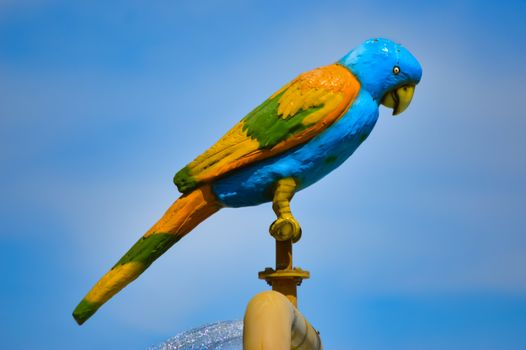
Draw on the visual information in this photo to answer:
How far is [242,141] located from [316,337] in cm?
122

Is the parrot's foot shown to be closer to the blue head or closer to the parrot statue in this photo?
the parrot statue

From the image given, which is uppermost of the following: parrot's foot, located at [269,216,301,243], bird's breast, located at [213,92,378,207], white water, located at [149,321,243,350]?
bird's breast, located at [213,92,378,207]

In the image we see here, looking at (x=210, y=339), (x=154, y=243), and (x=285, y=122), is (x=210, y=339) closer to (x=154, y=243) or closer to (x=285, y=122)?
(x=154, y=243)

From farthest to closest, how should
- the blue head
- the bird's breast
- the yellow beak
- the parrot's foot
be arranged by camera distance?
the yellow beak → the blue head → the bird's breast → the parrot's foot

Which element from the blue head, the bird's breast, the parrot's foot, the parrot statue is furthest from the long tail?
the blue head

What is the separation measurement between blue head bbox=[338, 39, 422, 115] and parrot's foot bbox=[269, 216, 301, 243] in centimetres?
98

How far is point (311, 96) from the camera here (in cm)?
532

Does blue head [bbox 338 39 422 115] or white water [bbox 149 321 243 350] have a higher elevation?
blue head [bbox 338 39 422 115]

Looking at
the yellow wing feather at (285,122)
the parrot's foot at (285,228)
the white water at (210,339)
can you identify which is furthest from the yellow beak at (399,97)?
the white water at (210,339)

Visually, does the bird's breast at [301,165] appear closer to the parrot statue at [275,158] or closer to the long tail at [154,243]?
the parrot statue at [275,158]

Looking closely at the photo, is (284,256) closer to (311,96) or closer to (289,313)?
(311,96)

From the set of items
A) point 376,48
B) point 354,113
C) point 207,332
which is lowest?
point 207,332

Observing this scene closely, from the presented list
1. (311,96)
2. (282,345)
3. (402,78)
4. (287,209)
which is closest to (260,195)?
(287,209)

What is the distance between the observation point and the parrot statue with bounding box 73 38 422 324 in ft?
17.2
